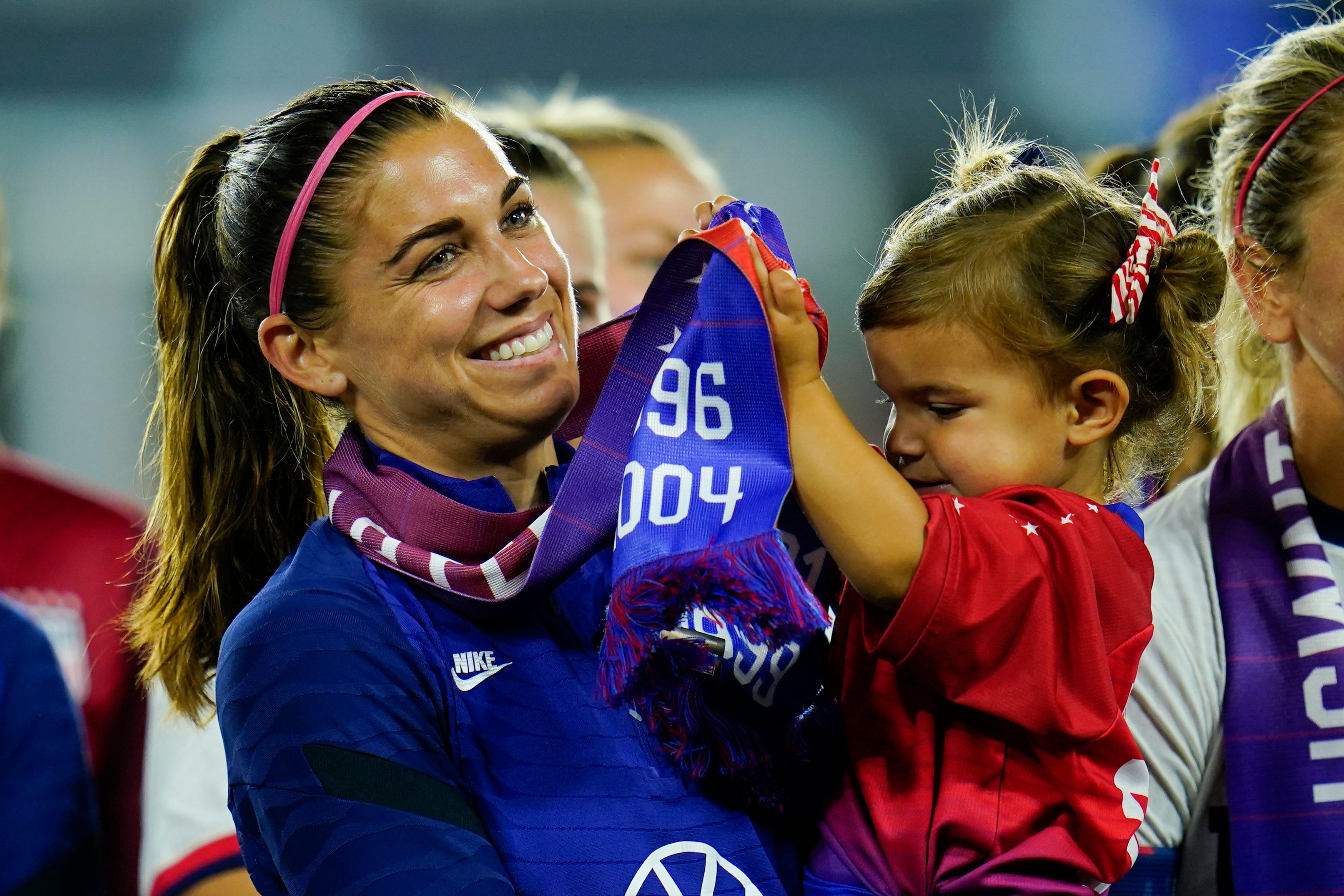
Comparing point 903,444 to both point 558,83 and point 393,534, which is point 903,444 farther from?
point 558,83

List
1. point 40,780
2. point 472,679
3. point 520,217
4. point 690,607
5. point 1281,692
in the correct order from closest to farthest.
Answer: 1. point 690,607
2. point 472,679
3. point 520,217
4. point 1281,692
5. point 40,780

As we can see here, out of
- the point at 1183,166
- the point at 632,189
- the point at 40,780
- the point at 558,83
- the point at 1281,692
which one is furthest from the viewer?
the point at 558,83

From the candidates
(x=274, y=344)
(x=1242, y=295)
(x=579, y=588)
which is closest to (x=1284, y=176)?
(x=1242, y=295)

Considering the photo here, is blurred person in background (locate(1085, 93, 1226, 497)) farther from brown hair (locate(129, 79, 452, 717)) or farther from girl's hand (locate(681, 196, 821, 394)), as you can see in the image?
brown hair (locate(129, 79, 452, 717))

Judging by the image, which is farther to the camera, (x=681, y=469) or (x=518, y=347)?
(x=518, y=347)

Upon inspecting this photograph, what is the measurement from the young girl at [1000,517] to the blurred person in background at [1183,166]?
0.89m

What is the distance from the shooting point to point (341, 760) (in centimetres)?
120

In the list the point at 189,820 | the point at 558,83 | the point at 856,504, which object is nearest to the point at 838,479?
the point at 856,504

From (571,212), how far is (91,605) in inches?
45.2

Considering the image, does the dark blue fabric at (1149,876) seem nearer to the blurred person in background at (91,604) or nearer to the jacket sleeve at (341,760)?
the jacket sleeve at (341,760)

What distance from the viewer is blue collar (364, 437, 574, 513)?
1436 mm

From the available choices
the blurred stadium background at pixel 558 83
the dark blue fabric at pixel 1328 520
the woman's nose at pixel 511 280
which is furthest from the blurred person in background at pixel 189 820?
the blurred stadium background at pixel 558 83

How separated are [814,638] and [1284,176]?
37.8 inches

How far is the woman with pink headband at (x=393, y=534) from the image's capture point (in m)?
1.22
